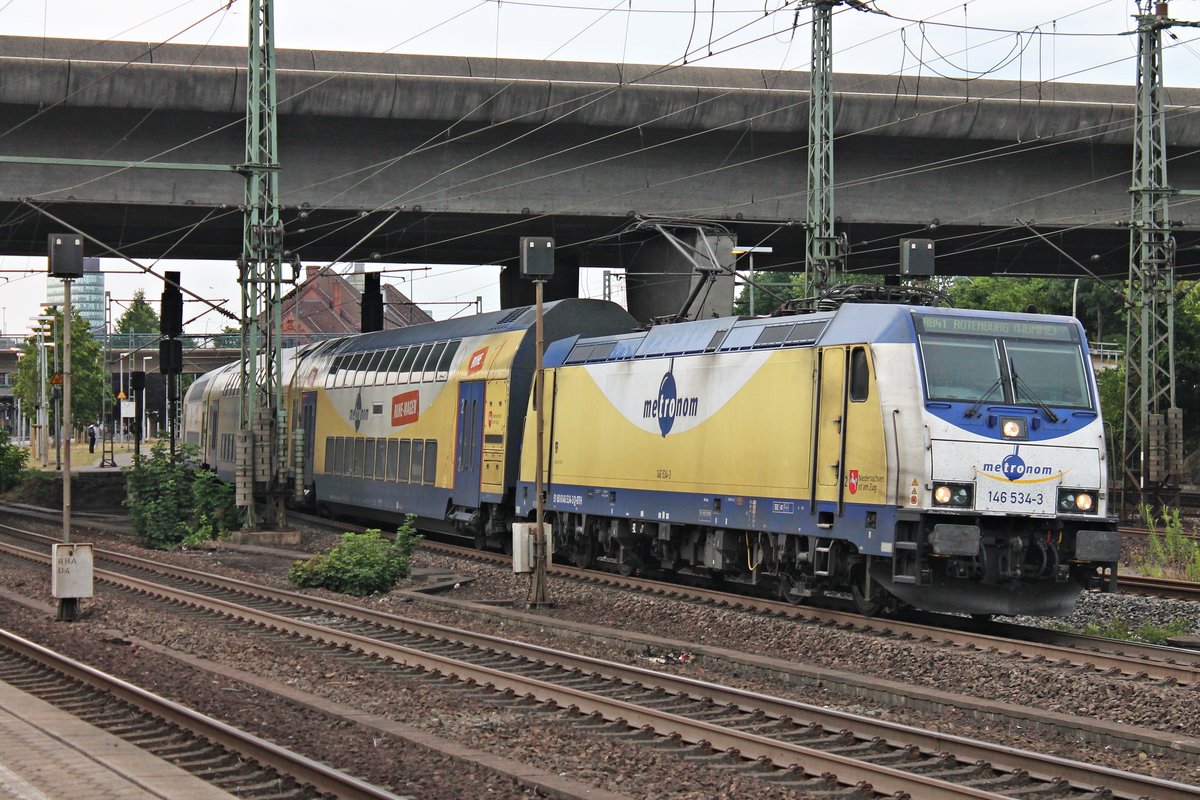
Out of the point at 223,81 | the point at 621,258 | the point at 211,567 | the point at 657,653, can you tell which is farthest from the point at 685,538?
the point at 621,258

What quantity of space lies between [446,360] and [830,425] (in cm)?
1247

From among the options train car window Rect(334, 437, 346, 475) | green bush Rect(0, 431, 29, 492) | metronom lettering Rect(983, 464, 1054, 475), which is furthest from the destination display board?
green bush Rect(0, 431, 29, 492)

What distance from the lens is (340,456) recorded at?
107 ft

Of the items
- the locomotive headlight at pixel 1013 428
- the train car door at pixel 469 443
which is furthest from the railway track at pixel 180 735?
the train car door at pixel 469 443

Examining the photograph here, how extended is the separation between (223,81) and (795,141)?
1290 centimetres

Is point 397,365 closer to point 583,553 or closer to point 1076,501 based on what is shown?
point 583,553

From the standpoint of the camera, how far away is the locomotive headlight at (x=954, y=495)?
49.2 ft

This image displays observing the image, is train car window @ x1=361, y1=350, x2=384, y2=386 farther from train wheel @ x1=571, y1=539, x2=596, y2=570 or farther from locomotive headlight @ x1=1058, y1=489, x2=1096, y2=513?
locomotive headlight @ x1=1058, y1=489, x2=1096, y2=513

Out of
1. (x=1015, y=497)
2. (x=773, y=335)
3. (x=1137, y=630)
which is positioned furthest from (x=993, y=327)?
(x=1137, y=630)

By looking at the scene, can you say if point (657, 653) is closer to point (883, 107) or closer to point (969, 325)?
point (969, 325)

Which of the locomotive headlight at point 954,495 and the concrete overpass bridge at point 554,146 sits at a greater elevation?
the concrete overpass bridge at point 554,146

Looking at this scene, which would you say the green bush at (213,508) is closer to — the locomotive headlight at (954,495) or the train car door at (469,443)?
the train car door at (469,443)

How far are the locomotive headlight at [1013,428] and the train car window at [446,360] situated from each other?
13.7 meters

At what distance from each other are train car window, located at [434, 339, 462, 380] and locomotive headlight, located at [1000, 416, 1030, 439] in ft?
44.9
